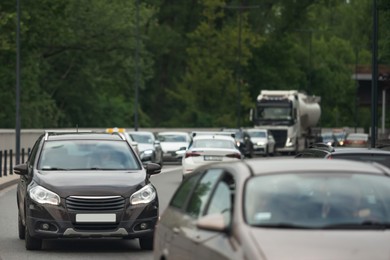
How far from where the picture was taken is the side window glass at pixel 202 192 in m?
8.49

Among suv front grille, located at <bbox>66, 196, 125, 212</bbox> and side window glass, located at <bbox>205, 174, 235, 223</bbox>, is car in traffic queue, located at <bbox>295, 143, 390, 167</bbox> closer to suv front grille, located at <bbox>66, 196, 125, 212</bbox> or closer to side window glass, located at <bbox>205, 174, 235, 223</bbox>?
suv front grille, located at <bbox>66, 196, 125, 212</bbox>

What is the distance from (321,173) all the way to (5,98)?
5851cm

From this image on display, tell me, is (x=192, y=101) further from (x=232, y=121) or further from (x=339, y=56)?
(x=339, y=56)

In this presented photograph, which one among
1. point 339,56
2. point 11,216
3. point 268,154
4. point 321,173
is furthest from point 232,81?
point 321,173

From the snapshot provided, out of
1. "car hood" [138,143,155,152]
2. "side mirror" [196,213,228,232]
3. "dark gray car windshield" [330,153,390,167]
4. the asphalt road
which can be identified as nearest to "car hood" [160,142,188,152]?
"car hood" [138,143,155,152]

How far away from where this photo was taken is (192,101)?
96.6 m

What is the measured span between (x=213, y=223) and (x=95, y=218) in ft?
23.4

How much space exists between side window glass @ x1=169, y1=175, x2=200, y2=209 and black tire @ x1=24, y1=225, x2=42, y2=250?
231 inches

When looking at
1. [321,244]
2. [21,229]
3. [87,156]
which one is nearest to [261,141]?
[21,229]

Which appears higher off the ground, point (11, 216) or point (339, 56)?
point (339, 56)

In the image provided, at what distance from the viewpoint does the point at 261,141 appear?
2501 inches

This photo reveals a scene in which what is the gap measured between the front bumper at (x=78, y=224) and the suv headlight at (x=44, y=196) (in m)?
0.06

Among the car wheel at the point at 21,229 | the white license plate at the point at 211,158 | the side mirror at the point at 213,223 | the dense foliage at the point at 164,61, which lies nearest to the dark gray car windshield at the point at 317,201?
the side mirror at the point at 213,223

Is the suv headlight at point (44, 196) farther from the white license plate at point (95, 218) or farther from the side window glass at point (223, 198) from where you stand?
the side window glass at point (223, 198)
